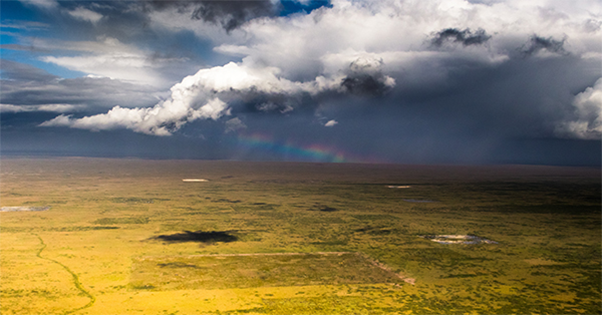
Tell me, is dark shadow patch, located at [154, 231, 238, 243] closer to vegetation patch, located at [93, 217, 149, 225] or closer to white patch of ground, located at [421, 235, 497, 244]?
vegetation patch, located at [93, 217, 149, 225]

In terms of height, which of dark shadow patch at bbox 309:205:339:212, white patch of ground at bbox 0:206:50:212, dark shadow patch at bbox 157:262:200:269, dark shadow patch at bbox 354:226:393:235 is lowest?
white patch of ground at bbox 0:206:50:212

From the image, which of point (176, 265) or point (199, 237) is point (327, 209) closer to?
point (199, 237)

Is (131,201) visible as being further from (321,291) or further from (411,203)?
(321,291)

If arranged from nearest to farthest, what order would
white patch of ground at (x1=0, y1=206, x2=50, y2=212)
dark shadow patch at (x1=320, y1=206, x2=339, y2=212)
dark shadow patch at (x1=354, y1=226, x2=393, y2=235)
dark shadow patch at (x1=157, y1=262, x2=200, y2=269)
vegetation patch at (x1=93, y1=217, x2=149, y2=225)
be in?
1. dark shadow patch at (x1=157, y1=262, x2=200, y2=269)
2. dark shadow patch at (x1=354, y1=226, x2=393, y2=235)
3. vegetation patch at (x1=93, y1=217, x2=149, y2=225)
4. white patch of ground at (x1=0, y1=206, x2=50, y2=212)
5. dark shadow patch at (x1=320, y1=206, x2=339, y2=212)

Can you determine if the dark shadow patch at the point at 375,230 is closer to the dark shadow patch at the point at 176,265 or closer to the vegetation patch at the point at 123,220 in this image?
Answer: the dark shadow patch at the point at 176,265

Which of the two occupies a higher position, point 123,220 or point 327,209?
point 327,209

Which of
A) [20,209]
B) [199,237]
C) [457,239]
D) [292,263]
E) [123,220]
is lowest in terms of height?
[20,209]

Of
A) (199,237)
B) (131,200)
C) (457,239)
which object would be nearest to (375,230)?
(457,239)

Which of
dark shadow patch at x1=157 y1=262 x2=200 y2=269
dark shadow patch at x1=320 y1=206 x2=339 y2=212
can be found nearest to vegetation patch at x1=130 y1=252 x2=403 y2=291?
dark shadow patch at x1=157 y1=262 x2=200 y2=269

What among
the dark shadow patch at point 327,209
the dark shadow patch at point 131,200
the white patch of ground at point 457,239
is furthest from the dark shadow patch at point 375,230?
the dark shadow patch at point 131,200

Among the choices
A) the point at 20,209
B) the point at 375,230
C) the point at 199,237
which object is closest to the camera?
the point at 199,237
